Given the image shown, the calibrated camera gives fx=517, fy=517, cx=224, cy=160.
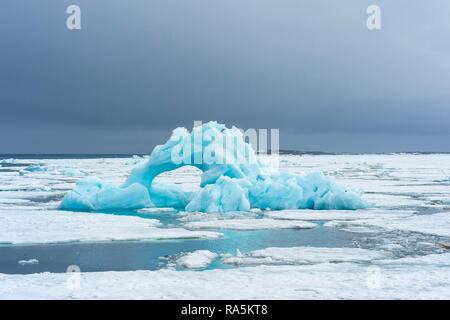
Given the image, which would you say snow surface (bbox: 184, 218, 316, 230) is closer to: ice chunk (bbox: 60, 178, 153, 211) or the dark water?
the dark water

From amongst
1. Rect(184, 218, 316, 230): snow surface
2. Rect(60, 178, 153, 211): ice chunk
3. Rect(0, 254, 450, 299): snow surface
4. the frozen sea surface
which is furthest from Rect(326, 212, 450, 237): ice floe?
Rect(60, 178, 153, 211): ice chunk

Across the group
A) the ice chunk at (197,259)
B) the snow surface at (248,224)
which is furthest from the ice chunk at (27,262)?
the snow surface at (248,224)

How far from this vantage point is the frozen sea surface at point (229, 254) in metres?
6.57

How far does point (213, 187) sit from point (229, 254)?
693 centimetres

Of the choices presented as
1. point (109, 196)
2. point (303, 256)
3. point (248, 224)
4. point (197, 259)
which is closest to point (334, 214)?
point (248, 224)

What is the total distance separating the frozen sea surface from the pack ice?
2.98 feet

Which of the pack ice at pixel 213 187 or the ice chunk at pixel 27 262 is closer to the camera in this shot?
the ice chunk at pixel 27 262

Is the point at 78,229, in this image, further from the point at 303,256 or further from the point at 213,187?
the point at 303,256

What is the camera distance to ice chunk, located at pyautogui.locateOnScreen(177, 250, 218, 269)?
26.7 feet

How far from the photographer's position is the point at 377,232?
1142 centimetres

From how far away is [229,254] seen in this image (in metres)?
8.91

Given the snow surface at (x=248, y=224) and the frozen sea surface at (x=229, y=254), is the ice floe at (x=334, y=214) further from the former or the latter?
the snow surface at (x=248, y=224)

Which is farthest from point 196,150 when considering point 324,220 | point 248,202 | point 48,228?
point 48,228

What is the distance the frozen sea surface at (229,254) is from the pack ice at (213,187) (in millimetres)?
908
